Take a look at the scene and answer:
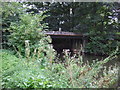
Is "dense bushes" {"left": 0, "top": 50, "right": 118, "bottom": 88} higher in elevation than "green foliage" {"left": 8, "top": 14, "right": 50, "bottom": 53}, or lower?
lower

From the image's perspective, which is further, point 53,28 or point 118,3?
point 53,28

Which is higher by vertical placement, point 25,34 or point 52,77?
point 25,34

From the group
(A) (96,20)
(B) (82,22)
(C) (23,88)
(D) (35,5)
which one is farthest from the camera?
(D) (35,5)

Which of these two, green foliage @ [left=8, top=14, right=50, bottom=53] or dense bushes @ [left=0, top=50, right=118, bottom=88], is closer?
dense bushes @ [left=0, top=50, right=118, bottom=88]

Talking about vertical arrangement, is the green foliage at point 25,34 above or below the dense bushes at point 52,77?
above

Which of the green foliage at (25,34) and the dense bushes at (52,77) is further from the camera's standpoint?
the green foliage at (25,34)

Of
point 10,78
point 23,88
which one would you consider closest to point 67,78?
point 23,88

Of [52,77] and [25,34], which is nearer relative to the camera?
[52,77]

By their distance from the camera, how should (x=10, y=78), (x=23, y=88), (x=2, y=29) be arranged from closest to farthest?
(x=23, y=88) → (x=10, y=78) → (x=2, y=29)

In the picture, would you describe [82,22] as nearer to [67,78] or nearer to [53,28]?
[53,28]

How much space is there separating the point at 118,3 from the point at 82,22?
212 cm

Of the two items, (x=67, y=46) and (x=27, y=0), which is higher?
(x=27, y=0)

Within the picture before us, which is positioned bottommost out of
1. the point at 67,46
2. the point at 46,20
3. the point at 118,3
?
the point at 67,46

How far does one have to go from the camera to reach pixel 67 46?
7.39m
